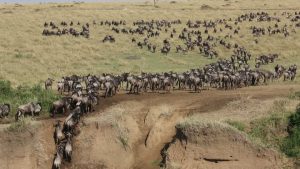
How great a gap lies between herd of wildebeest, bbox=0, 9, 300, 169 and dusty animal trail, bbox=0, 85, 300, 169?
70 centimetres

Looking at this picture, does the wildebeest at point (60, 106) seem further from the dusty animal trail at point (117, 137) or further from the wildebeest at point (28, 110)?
the dusty animal trail at point (117, 137)

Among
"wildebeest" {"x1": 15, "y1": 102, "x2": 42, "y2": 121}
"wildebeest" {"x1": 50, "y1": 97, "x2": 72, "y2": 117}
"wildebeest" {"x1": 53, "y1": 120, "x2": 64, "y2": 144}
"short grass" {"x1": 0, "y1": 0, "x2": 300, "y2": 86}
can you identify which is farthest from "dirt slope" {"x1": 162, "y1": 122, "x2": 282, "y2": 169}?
"short grass" {"x1": 0, "y1": 0, "x2": 300, "y2": 86}

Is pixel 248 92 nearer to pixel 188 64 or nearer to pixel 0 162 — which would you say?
pixel 0 162

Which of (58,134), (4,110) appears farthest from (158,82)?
(58,134)

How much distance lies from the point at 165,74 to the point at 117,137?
10878 mm

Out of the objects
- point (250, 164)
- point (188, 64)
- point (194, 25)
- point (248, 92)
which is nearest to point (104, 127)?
point (250, 164)

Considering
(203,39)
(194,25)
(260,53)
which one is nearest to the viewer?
(260,53)

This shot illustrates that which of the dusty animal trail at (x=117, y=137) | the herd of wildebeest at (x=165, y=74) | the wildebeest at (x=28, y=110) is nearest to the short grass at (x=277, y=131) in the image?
the dusty animal trail at (x=117, y=137)

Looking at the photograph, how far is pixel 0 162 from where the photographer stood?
25.3 meters

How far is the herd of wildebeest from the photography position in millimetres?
28578

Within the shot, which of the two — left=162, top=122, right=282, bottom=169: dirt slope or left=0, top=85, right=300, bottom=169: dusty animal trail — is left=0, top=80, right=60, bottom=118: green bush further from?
left=162, top=122, right=282, bottom=169: dirt slope

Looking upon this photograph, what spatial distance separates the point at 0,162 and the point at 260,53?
40.7 m

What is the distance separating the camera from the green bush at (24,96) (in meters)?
30.5

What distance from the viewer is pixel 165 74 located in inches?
1428
